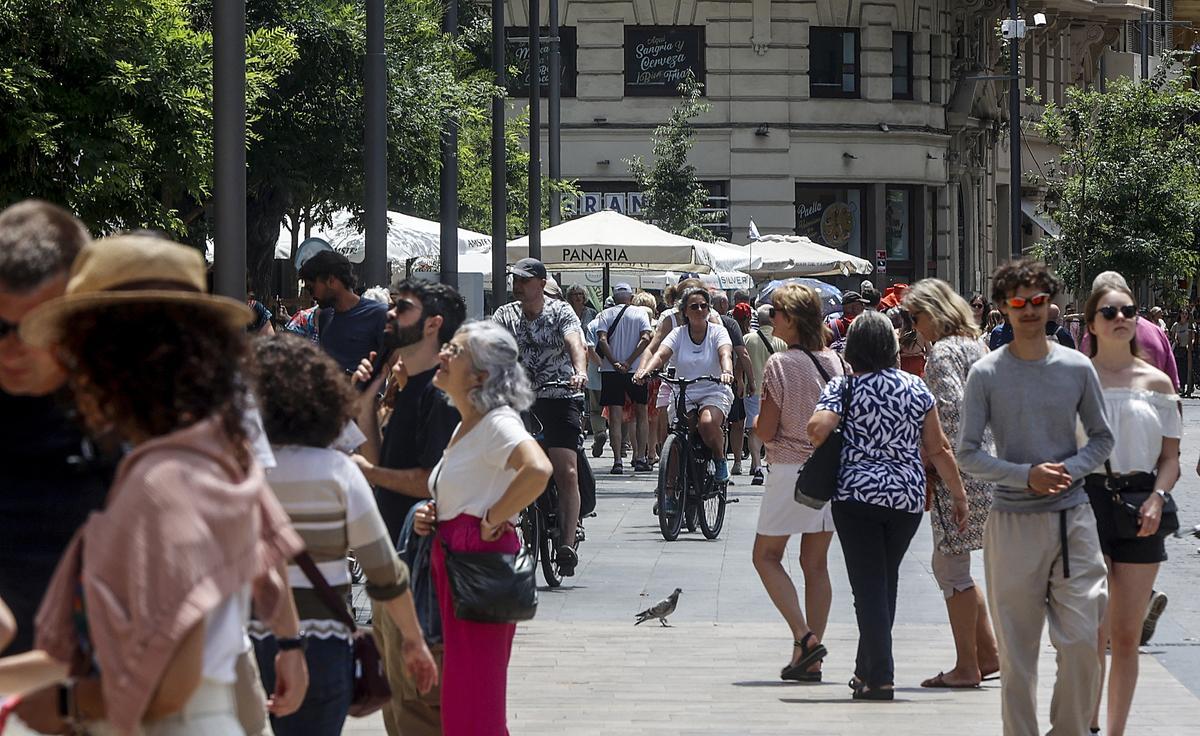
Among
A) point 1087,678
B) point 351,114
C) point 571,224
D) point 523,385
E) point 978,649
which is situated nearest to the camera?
point 523,385

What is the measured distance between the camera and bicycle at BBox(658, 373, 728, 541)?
1501 cm

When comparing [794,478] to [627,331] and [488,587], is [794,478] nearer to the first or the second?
[488,587]

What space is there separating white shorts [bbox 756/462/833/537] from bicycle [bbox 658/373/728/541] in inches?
200

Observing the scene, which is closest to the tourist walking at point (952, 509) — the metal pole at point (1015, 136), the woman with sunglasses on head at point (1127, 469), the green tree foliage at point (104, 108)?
the woman with sunglasses on head at point (1127, 469)

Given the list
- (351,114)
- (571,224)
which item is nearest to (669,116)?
(571,224)

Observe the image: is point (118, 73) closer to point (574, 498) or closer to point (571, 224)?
point (574, 498)

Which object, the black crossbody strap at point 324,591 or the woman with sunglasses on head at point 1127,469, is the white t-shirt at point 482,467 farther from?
the woman with sunglasses on head at point 1127,469

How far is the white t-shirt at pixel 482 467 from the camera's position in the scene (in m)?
6.36

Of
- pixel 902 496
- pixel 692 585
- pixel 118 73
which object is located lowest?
pixel 692 585

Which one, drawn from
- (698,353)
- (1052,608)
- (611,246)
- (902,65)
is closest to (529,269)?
(698,353)

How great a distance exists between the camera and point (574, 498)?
1273cm

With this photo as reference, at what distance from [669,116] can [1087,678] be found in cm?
3882

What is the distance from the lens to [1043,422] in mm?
7141

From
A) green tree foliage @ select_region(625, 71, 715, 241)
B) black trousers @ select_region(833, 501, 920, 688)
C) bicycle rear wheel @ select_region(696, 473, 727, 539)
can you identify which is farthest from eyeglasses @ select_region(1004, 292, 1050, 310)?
green tree foliage @ select_region(625, 71, 715, 241)
